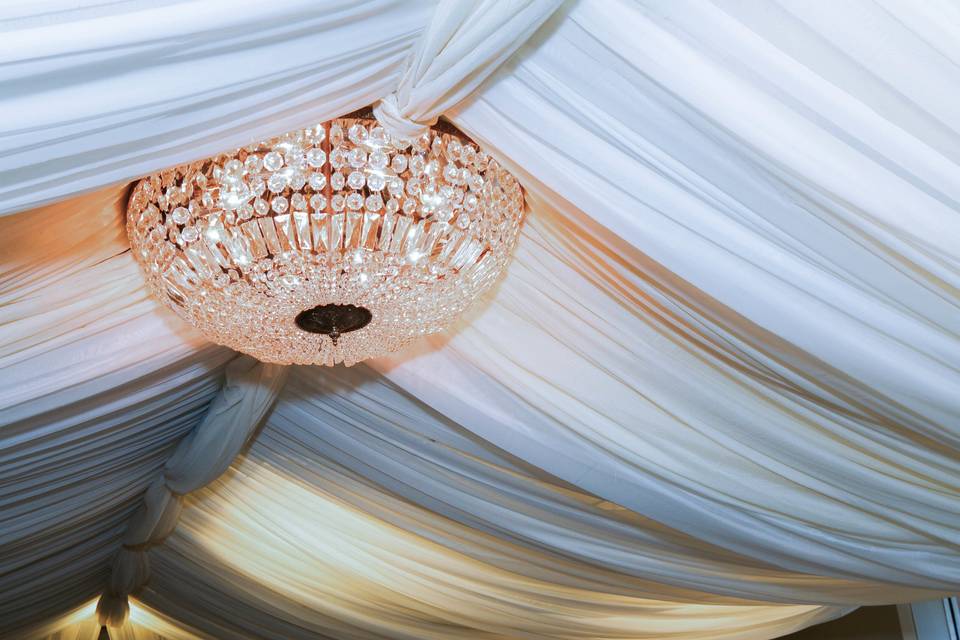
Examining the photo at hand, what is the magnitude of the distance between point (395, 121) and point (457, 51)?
0.20 metres

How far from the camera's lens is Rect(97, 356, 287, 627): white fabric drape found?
2.68m

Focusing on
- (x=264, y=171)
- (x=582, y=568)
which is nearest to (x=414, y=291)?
(x=264, y=171)

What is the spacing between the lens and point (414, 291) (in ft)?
5.69

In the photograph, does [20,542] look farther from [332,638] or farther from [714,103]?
[714,103]

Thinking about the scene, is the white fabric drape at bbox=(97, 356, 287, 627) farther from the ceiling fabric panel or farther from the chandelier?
the chandelier

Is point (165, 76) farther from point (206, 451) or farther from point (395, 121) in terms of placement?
point (206, 451)

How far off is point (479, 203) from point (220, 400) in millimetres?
1429

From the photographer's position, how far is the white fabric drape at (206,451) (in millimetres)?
2684

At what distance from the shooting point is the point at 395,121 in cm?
140

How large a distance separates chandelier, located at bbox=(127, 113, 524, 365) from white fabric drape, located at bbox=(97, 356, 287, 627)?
33.9 inches

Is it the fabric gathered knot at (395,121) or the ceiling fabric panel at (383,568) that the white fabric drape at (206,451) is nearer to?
the ceiling fabric panel at (383,568)

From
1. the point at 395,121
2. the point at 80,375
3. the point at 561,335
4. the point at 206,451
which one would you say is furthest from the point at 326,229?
the point at 206,451

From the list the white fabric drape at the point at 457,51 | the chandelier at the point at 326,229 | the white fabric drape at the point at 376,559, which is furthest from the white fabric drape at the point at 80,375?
the white fabric drape at the point at 457,51

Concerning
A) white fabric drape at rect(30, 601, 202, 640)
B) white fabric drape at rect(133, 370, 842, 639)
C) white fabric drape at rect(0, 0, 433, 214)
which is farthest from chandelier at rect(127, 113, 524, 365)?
white fabric drape at rect(30, 601, 202, 640)
